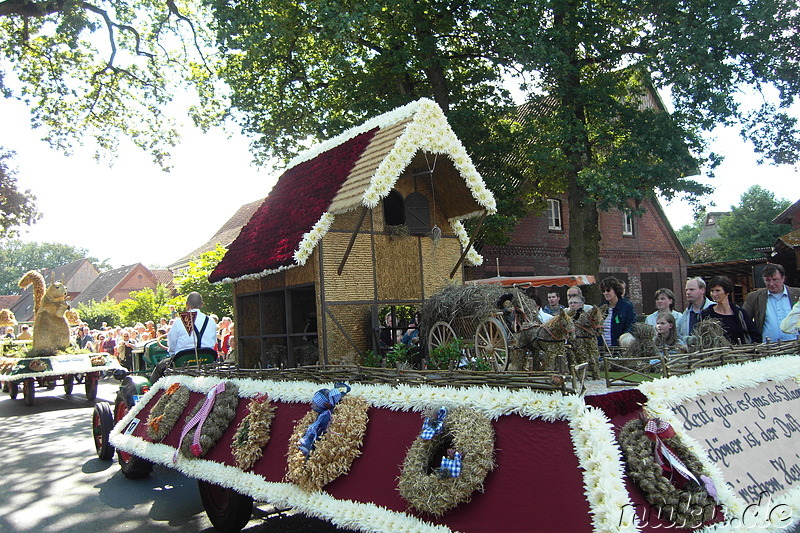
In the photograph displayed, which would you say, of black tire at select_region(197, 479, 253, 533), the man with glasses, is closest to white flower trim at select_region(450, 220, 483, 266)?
the man with glasses

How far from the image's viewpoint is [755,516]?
3324mm

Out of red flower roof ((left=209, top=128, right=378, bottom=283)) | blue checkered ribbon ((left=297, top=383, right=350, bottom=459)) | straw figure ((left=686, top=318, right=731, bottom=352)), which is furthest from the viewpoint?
red flower roof ((left=209, top=128, right=378, bottom=283))

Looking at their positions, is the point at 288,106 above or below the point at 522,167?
above

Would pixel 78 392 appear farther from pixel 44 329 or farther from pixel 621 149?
pixel 621 149

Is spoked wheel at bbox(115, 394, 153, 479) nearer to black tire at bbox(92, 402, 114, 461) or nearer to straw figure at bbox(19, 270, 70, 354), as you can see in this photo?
black tire at bbox(92, 402, 114, 461)

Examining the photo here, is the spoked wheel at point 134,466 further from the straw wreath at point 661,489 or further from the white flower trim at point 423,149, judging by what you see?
the straw wreath at point 661,489

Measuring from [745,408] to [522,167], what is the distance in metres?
15.8

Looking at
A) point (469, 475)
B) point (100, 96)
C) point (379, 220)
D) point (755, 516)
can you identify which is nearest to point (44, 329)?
point (100, 96)

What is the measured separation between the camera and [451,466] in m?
3.36

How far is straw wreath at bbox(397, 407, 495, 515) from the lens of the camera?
3.29 meters

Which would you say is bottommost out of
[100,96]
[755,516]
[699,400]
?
[755,516]

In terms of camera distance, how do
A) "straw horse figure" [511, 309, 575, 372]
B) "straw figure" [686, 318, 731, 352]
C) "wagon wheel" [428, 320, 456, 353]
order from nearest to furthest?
"straw horse figure" [511, 309, 575, 372], "straw figure" [686, 318, 731, 352], "wagon wheel" [428, 320, 456, 353]

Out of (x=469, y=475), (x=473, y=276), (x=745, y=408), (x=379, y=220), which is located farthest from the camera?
(x=473, y=276)

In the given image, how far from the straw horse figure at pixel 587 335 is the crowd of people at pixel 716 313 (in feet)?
3.29
